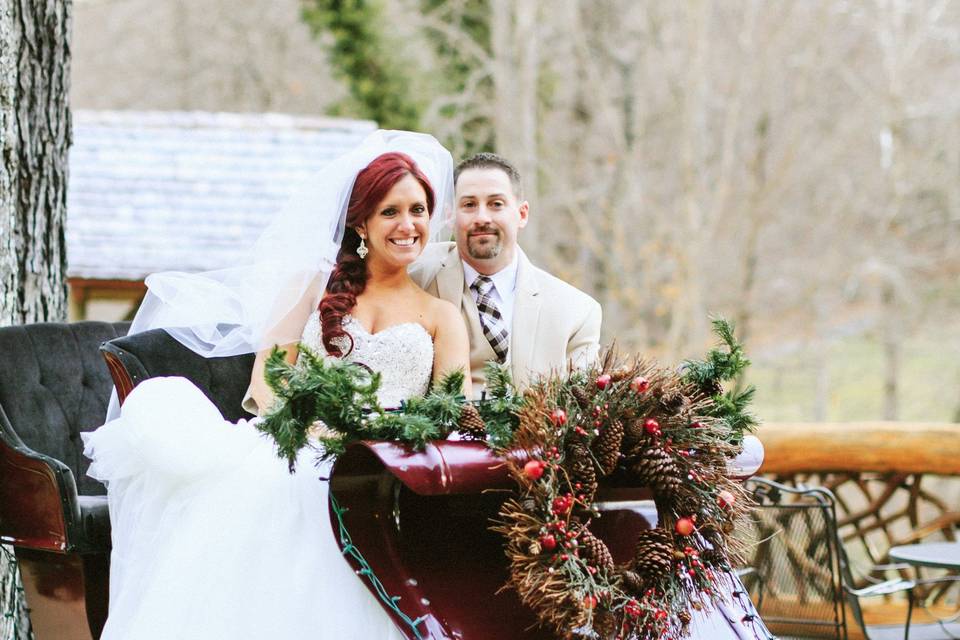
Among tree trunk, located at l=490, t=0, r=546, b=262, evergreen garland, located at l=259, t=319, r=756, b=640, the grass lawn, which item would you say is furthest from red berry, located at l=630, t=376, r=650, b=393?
the grass lawn

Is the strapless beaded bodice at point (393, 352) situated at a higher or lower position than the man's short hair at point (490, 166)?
lower

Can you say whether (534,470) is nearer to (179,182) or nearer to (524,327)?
(524,327)

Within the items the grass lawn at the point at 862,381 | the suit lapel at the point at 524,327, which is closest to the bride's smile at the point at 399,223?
the suit lapel at the point at 524,327

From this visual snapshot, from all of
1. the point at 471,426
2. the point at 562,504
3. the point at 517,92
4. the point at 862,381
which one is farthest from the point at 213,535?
the point at 862,381

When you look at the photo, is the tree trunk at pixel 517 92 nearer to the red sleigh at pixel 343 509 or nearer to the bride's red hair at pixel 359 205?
the red sleigh at pixel 343 509

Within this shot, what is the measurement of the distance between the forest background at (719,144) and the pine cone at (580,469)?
11.0m

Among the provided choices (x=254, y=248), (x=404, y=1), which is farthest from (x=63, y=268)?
(x=404, y=1)

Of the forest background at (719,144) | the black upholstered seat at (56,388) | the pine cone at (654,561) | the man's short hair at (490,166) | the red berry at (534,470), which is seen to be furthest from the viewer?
the forest background at (719,144)

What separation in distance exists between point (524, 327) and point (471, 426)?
4.51ft

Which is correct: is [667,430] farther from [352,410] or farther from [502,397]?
[352,410]

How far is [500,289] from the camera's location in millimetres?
4078

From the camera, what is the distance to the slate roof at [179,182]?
1029 centimetres

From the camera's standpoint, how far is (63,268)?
479 centimetres

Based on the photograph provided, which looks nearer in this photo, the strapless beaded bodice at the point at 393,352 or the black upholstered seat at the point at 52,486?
the black upholstered seat at the point at 52,486
